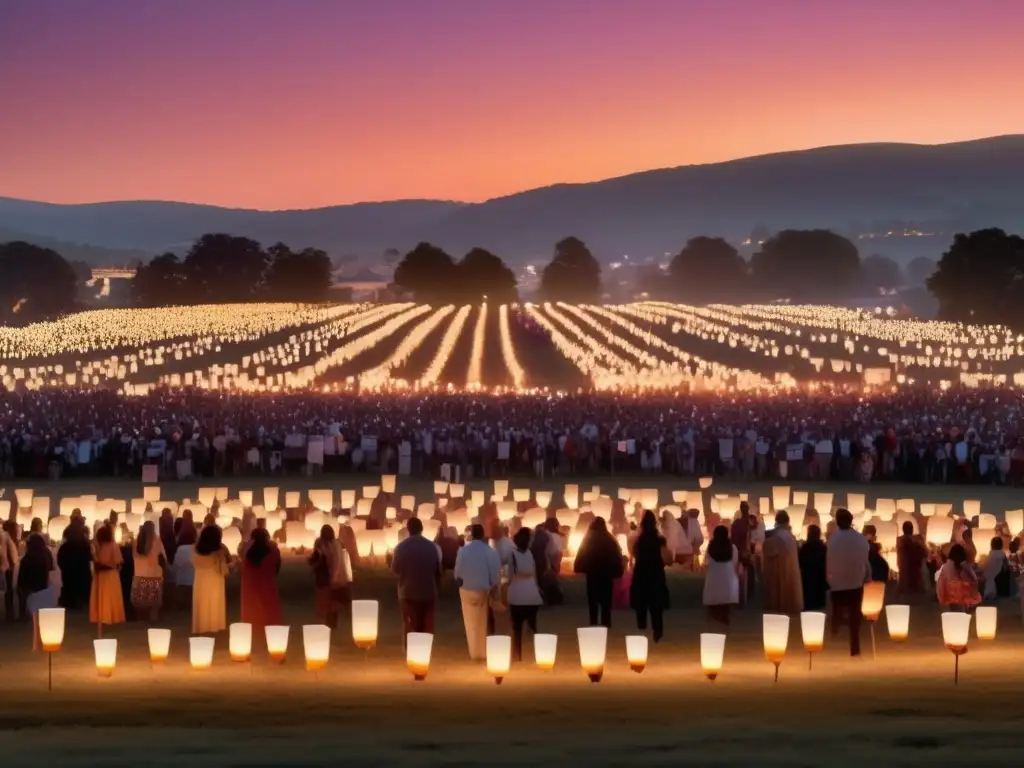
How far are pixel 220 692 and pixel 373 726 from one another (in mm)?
2170

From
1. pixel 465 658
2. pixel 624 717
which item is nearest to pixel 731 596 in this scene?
pixel 465 658

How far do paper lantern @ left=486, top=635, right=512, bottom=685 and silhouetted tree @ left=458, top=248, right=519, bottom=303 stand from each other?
158388 millimetres

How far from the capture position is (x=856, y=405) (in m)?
55.6

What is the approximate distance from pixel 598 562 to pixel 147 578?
5.04m

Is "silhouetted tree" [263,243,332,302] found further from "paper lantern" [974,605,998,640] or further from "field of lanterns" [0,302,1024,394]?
"paper lantern" [974,605,998,640]

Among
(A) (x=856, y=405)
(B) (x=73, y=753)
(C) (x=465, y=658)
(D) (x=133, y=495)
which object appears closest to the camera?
(B) (x=73, y=753)

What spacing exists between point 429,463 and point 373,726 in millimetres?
30558

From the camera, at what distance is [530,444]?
4384cm

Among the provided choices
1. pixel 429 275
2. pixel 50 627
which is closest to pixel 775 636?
pixel 50 627

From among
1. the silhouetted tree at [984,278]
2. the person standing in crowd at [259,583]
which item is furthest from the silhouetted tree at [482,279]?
the person standing in crowd at [259,583]

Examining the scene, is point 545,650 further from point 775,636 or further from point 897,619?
point 897,619

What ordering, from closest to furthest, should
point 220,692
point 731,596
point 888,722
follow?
point 888,722 < point 220,692 < point 731,596

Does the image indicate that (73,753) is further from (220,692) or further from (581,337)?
(581,337)

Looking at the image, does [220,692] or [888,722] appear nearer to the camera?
[888,722]
